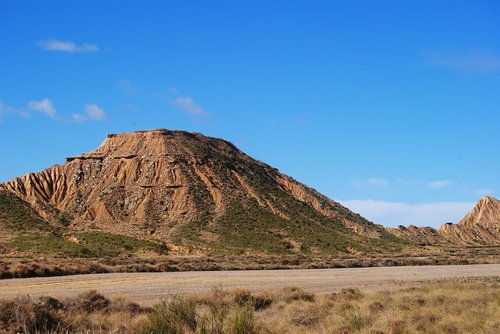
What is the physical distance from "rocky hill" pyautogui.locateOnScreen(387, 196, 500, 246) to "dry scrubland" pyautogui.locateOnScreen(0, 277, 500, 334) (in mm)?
102647

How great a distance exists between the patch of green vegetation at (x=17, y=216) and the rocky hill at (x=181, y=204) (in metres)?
0.32

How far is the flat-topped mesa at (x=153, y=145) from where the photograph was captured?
106m

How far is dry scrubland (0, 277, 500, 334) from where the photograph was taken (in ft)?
42.5

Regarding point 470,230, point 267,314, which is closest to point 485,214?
point 470,230

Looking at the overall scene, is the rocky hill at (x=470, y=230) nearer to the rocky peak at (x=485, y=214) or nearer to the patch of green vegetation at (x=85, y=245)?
the rocky peak at (x=485, y=214)

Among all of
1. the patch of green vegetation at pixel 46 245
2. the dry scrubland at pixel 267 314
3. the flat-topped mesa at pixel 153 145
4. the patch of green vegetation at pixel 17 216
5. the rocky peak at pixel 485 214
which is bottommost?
the dry scrubland at pixel 267 314

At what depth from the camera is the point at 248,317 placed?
13.0 m

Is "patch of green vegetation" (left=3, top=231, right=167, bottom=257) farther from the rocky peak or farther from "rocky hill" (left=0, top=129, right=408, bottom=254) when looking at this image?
the rocky peak

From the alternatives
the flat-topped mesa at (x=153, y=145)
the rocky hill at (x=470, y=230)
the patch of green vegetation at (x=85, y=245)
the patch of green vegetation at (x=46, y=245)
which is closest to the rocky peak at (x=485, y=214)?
the rocky hill at (x=470, y=230)

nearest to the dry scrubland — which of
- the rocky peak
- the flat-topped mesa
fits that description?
the flat-topped mesa

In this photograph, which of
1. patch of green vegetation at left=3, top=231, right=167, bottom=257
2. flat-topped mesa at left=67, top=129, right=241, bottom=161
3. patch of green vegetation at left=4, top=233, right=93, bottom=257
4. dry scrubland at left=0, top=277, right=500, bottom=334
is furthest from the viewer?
flat-topped mesa at left=67, top=129, right=241, bottom=161

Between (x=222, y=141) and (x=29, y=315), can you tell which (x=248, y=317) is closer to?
(x=29, y=315)

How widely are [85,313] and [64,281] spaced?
16.8 m

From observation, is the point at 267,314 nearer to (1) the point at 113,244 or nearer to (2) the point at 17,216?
(1) the point at 113,244
